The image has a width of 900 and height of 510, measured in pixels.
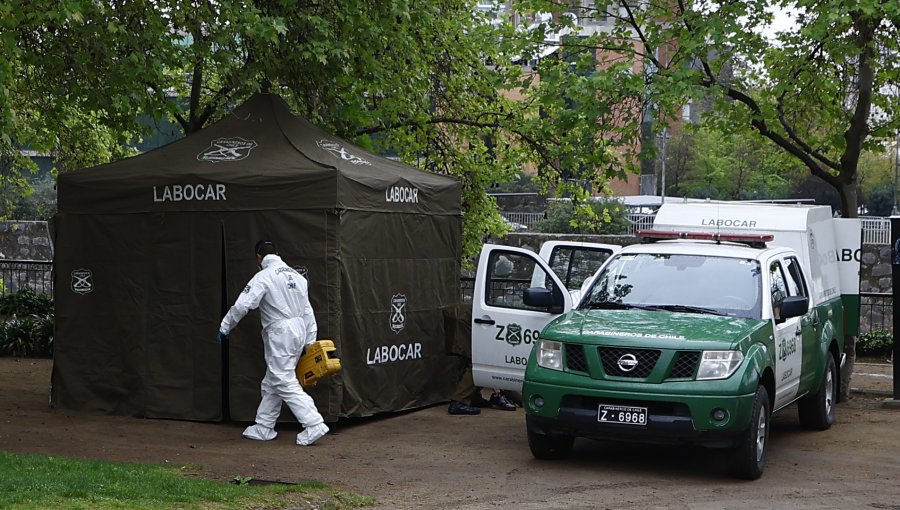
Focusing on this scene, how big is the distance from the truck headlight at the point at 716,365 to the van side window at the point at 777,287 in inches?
50.3

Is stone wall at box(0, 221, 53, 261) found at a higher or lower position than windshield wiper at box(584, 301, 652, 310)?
lower

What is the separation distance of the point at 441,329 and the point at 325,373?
285 cm

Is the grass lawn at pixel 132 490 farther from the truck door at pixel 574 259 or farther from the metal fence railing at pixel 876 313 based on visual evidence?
the metal fence railing at pixel 876 313

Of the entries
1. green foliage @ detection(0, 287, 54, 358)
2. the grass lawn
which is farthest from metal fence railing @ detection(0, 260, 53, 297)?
the grass lawn

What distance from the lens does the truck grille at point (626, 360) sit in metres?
8.81

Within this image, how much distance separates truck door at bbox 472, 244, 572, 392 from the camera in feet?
38.9

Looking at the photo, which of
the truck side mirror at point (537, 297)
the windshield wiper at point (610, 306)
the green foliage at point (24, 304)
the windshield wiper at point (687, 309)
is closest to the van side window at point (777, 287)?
the windshield wiper at point (687, 309)

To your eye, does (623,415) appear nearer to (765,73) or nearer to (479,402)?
(479,402)

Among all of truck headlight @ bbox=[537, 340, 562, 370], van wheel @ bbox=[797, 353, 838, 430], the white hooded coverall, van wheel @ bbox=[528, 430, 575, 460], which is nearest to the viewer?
truck headlight @ bbox=[537, 340, 562, 370]

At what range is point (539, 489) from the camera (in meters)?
8.58

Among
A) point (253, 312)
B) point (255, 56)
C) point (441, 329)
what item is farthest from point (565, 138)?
point (253, 312)

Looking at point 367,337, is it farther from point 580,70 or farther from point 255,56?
point 580,70

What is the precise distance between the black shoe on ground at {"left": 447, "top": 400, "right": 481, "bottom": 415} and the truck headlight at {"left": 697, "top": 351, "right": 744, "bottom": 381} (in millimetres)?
4302

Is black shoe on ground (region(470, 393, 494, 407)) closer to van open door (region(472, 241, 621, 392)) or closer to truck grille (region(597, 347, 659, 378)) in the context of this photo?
van open door (region(472, 241, 621, 392))
